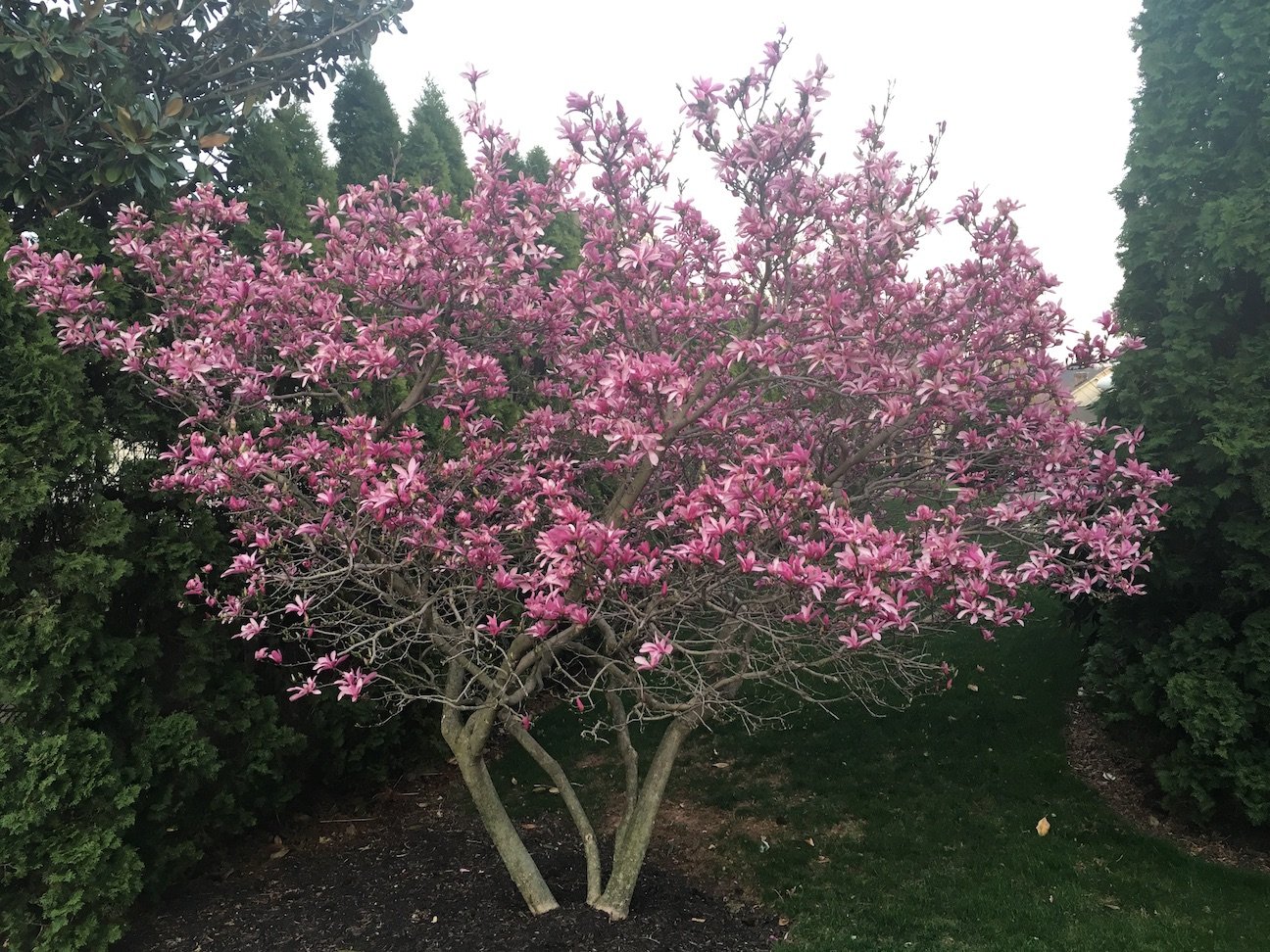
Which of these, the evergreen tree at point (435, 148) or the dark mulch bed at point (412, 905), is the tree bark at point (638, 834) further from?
the evergreen tree at point (435, 148)

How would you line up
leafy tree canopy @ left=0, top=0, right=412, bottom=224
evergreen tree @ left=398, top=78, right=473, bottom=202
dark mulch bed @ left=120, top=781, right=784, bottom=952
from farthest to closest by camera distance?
evergreen tree @ left=398, top=78, right=473, bottom=202
leafy tree canopy @ left=0, top=0, right=412, bottom=224
dark mulch bed @ left=120, top=781, right=784, bottom=952

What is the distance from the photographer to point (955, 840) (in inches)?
198

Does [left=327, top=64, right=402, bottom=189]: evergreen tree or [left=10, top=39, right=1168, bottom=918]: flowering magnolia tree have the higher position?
[left=327, top=64, right=402, bottom=189]: evergreen tree

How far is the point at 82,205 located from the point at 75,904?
13.1 feet

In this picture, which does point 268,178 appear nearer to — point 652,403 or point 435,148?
point 435,148

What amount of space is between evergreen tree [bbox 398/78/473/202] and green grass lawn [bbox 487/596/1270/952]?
20.1 feet

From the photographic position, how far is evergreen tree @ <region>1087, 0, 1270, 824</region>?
4902 mm

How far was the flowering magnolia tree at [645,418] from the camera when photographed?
3189mm

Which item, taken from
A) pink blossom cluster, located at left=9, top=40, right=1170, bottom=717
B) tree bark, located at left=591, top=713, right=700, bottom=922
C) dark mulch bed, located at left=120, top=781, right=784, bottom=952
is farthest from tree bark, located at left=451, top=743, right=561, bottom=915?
pink blossom cluster, located at left=9, top=40, right=1170, bottom=717

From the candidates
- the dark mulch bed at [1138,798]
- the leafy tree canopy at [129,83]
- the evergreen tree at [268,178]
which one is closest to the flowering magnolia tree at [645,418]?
the leafy tree canopy at [129,83]

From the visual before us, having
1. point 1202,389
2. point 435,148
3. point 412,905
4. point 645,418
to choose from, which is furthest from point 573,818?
point 435,148

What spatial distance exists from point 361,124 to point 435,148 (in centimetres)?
149

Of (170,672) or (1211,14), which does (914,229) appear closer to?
(1211,14)

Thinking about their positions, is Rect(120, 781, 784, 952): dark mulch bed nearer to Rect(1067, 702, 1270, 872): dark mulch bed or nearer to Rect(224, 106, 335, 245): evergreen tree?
Rect(1067, 702, 1270, 872): dark mulch bed
